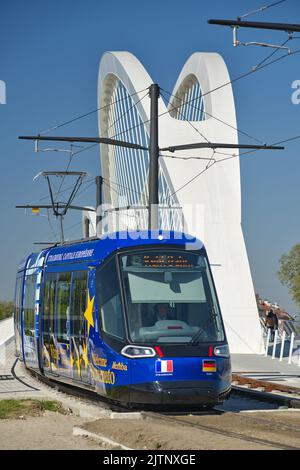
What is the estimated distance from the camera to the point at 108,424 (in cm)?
1209

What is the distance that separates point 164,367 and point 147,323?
2.48 feet

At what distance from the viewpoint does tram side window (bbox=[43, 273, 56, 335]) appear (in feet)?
61.3

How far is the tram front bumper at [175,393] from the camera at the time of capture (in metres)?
14.1

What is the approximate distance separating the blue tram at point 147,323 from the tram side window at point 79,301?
2 cm

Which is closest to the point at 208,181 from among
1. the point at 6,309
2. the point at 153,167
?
the point at 153,167

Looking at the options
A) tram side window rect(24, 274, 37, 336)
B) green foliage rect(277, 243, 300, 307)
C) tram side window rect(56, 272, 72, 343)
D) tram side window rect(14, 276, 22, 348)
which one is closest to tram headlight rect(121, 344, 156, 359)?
tram side window rect(56, 272, 72, 343)

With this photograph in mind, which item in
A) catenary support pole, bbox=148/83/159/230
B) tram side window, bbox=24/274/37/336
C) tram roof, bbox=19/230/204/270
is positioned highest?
catenary support pole, bbox=148/83/159/230

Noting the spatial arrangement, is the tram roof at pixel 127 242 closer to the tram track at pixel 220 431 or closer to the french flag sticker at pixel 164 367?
the french flag sticker at pixel 164 367

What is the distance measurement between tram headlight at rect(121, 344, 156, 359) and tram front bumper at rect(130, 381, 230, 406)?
0.42 metres

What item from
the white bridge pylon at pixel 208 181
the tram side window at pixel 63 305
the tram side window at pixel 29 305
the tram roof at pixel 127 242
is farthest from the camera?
the white bridge pylon at pixel 208 181

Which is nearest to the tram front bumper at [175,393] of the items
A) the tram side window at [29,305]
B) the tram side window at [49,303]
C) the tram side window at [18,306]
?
the tram side window at [49,303]

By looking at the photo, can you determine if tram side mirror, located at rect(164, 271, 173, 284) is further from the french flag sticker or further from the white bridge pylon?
the white bridge pylon
